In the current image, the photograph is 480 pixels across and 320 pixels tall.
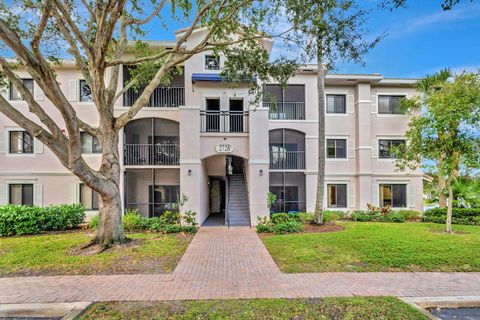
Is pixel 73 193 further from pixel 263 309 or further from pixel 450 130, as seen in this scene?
pixel 450 130

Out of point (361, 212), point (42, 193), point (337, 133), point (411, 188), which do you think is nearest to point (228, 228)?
point (361, 212)

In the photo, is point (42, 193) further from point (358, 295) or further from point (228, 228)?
point (358, 295)

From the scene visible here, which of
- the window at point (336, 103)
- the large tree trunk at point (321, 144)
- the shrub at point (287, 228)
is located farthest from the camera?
the window at point (336, 103)

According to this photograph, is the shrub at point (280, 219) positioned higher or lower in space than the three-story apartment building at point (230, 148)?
lower

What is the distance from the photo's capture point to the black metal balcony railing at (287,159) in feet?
53.7

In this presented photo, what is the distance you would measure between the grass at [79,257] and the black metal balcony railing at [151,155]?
17.2 feet

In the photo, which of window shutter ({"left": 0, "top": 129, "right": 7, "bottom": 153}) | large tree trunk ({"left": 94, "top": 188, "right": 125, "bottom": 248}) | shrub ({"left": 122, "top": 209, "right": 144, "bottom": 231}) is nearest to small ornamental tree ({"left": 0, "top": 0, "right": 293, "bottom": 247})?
large tree trunk ({"left": 94, "top": 188, "right": 125, "bottom": 248})

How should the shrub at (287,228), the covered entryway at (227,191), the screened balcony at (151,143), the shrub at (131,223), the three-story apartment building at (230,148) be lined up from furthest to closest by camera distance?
the screened balcony at (151,143) → the covered entryway at (227,191) → the three-story apartment building at (230,148) → the shrub at (131,223) → the shrub at (287,228)

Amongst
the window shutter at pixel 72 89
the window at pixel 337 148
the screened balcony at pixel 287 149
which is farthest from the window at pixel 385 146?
the window shutter at pixel 72 89

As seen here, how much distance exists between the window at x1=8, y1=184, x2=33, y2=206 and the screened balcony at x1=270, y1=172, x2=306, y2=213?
14.6 meters

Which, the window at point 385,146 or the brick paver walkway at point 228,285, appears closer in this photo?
the brick paver walkway at point 228,285

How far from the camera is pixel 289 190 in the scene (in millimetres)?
16938

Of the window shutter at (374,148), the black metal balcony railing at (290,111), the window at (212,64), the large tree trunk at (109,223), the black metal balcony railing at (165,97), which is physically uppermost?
the window at (212,64)

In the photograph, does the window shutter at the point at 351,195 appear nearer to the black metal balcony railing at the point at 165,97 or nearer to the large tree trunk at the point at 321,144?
the large tree trunk at the point at 321,144
